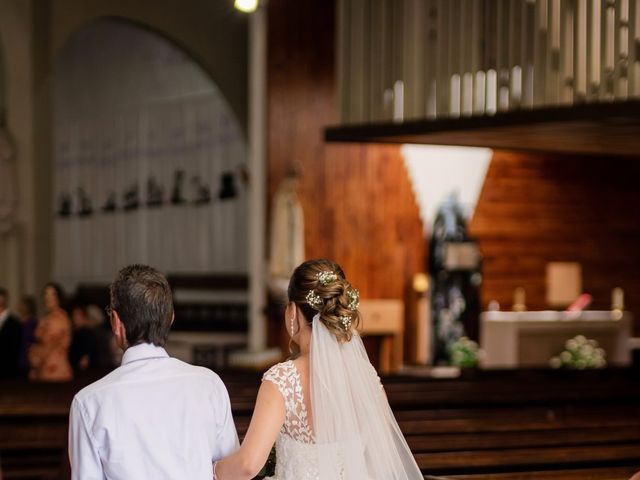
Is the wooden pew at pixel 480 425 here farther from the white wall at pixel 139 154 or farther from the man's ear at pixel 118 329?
the white wall at pixel 139 154

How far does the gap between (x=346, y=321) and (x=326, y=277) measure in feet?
0.48

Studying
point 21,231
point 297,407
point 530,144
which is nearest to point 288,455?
point 297,407

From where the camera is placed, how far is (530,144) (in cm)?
1035

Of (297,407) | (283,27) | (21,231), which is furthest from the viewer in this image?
(283,27)

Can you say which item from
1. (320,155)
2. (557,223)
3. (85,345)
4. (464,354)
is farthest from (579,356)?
(85,345)

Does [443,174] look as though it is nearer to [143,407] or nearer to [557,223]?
[557,223]

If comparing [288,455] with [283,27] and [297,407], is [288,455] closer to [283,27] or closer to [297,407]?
[297,407]

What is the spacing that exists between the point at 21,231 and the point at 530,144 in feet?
17.8

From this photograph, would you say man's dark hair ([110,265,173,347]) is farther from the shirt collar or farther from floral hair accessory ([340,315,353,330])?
floral hair accessory ([340,315,353,330])

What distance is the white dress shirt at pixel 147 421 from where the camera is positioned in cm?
265

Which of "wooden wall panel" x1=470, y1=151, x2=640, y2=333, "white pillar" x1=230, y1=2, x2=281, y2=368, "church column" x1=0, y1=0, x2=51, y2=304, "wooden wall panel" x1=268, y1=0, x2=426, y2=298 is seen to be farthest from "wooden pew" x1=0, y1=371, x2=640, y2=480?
"wooden wall panel" x1=470, y1=151, x2=640, y2=333

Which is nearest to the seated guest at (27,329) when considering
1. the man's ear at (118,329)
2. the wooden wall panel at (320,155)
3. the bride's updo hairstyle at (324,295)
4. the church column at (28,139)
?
the church column at (28,139)

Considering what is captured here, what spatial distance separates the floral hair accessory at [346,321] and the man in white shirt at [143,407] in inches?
31.4

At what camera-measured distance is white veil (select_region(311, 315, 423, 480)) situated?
11.7 feet
